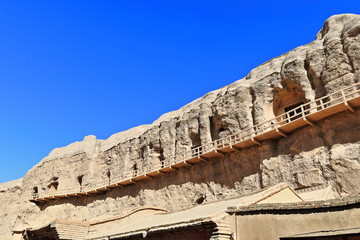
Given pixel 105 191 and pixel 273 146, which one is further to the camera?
pixel 105 191

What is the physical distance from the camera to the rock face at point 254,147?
16.0 meters

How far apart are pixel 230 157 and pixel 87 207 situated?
17549mm

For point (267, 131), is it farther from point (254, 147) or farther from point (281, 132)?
point (254, 147)

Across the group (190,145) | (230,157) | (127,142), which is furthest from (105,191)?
(230,157)

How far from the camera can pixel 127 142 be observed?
106 feet

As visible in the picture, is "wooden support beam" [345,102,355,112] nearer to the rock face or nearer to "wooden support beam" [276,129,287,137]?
the rock face

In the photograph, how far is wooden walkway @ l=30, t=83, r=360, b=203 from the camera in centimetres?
1563

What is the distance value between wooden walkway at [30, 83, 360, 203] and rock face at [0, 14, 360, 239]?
44 cm

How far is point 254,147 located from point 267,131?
6.03 ft

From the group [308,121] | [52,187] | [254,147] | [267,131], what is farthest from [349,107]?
[52,187]

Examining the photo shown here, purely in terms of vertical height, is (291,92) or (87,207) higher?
(291,92)

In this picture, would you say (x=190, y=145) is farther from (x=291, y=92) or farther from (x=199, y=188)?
(x=291, y=92)

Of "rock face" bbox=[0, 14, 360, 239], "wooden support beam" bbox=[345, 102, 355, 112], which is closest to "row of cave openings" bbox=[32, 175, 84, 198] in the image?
"rock face" bbox=[0, 14, 360, 239]

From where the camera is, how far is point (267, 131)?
18.0m
